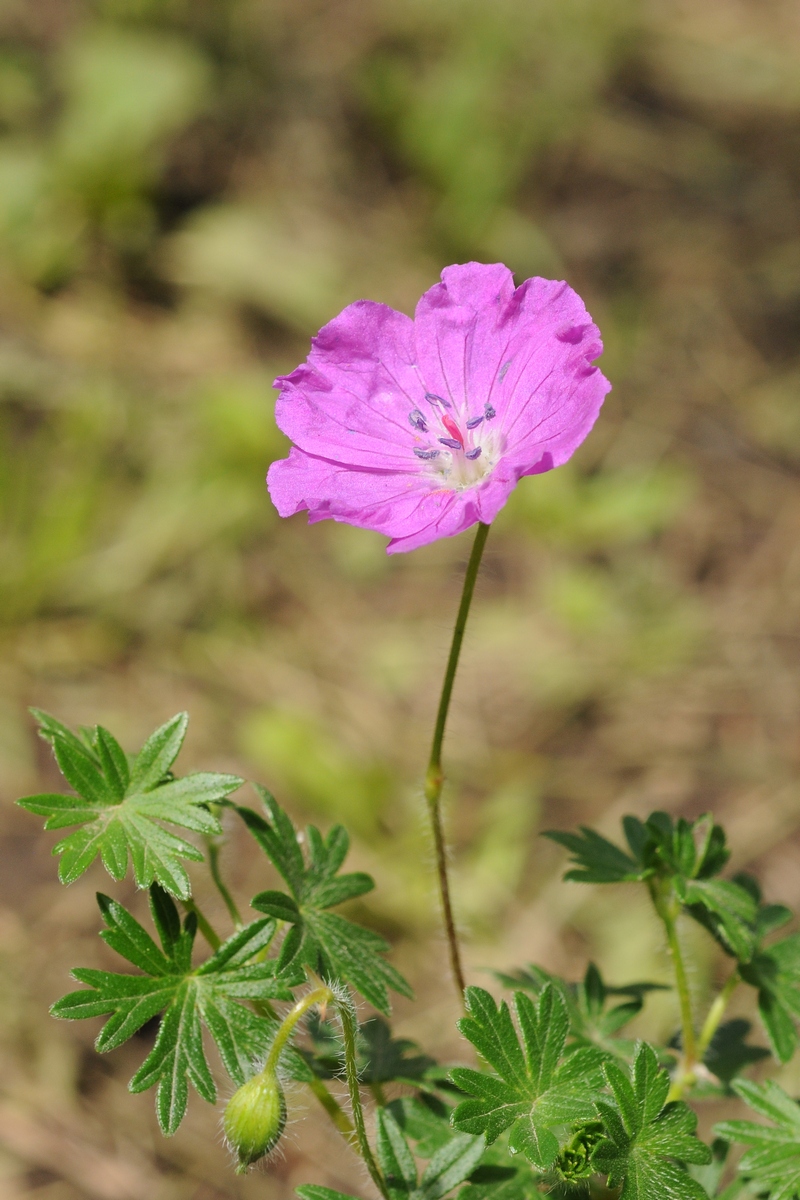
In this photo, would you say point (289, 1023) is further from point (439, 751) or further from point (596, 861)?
point (596, 861)

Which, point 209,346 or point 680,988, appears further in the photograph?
point 209,346

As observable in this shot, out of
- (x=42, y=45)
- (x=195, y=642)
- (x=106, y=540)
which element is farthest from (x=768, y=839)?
(x=42, y=45)

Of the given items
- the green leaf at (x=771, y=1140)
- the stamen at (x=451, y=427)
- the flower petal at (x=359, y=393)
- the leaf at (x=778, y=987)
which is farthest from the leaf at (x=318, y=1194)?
the stamen at (x=451, y=427)

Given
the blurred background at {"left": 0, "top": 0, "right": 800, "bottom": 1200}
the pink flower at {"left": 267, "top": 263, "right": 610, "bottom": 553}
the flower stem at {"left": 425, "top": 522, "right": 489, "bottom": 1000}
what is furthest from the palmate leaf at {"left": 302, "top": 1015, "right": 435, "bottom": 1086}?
the blurred background at {"left": 0, "top": 0, "right": 800, "bottom": 1200}

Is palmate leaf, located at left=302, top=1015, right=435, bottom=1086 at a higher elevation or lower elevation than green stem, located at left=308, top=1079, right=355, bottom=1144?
higher

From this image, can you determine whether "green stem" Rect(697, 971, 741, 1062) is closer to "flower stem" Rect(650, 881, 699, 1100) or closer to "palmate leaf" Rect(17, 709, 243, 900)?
"flower stem" Rect(650, 881, 699, 1100)

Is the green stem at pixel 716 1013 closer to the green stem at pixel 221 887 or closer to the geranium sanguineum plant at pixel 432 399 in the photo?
the geranium sanguineum plant at pixel 432 399

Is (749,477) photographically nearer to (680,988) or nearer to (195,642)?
Answer: (195,642)

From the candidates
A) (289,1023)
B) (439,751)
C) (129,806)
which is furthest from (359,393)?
(289,1023)
